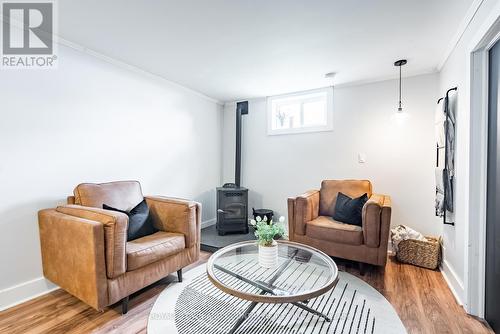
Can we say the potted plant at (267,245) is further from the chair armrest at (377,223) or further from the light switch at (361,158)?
the light switch at (361,158)

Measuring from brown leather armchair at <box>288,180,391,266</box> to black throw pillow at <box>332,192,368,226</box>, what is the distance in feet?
0.24

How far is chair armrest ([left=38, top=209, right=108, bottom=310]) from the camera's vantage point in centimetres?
165

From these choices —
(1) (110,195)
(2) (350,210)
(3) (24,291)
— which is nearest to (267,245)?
(2) (350,210)

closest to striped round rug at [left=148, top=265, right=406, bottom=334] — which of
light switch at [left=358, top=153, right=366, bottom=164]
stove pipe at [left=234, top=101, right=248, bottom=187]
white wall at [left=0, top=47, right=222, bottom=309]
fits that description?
white wall at [left=0, top=47, right=222, bottom=309]

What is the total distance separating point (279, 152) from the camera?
3943 mm

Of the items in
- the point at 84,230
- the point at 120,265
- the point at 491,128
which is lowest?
the point at 120,265

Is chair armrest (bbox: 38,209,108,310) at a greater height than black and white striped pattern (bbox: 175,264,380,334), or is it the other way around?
chair armrest (bbox: 38,209,108,310)

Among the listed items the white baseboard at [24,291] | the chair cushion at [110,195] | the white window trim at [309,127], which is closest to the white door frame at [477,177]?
the white window trim at [309,127]

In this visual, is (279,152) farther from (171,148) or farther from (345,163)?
(171,148)

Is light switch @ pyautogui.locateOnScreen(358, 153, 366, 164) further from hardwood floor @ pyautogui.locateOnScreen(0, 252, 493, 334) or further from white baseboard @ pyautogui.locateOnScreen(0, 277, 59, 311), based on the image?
white baseboard @ pyautogui.locateOnScreen(0, 277, 59, 311)

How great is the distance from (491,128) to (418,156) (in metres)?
1.32

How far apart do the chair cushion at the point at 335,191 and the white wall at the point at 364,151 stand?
0.32 meters

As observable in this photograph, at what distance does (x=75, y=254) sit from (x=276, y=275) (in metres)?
1.47

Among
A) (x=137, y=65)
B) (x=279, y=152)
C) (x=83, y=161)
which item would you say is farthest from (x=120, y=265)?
(x=279, y=152)
